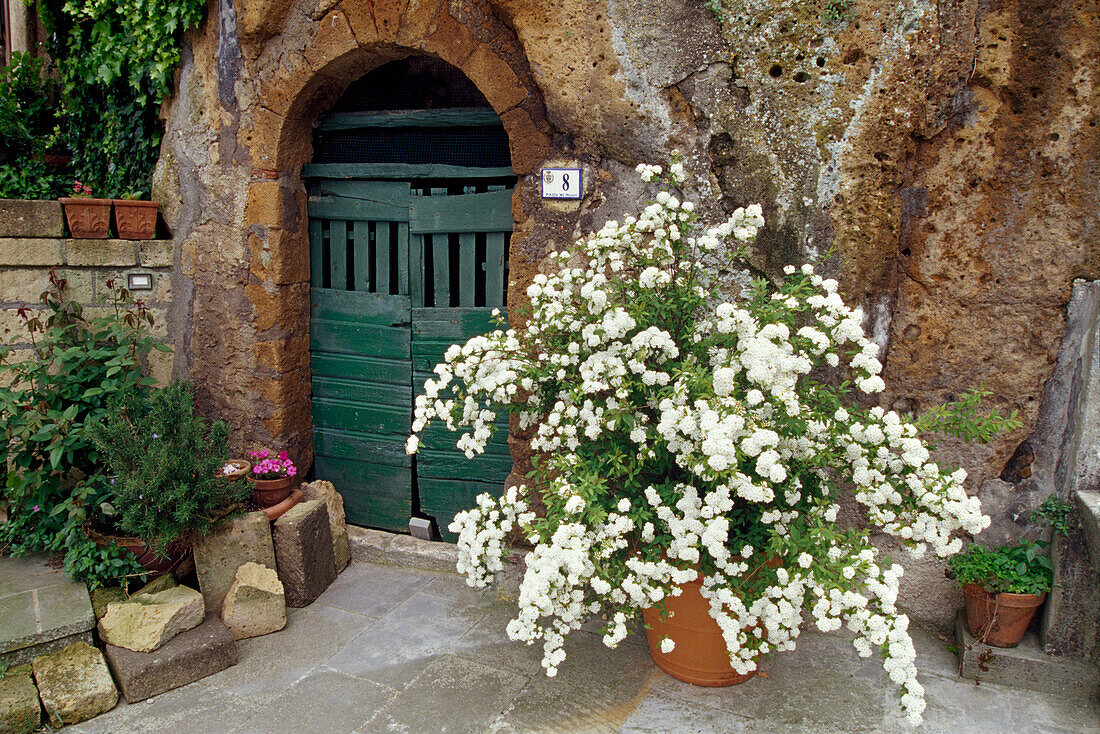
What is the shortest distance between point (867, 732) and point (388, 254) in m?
3.20

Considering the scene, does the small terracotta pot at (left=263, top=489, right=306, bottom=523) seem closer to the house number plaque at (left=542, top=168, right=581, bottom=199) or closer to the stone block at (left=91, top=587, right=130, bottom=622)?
the stone block at (left=91, top=587, right=130, bottom=622)

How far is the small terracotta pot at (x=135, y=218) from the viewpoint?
423cm

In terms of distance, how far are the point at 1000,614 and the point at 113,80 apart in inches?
215

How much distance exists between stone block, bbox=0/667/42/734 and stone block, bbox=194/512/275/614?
29.5 inches

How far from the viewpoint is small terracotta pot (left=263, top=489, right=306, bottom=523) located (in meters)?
3.81

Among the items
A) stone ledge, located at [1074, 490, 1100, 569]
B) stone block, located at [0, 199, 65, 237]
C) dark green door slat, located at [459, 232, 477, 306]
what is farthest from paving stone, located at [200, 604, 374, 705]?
stone ledge, located at [1074, 490, 1100, 569]

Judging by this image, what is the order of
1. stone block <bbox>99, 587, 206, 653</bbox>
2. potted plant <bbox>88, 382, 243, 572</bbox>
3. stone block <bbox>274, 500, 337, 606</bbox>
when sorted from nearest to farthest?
1. stone block <bbox>99, 587, 206, 653</bbox>
2. potted plant <bbox>88, 382, 243, 572</bbox>
3. stone block <bbox>274, 500, 337, 606</bbox>

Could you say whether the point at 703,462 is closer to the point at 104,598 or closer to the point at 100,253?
the point at 104,598

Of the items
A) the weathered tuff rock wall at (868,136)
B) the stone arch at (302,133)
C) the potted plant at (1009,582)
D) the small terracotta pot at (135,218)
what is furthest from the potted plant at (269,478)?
the potted plant at (1009,582)

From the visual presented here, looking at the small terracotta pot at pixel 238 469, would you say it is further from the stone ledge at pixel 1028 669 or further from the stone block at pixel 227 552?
the stone ledge at pixel 1028 669

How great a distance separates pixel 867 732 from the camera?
2699 millimetres

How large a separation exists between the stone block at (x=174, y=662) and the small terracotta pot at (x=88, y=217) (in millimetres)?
2296

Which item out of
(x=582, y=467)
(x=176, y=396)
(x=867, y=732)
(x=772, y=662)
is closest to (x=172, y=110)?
(x=176, y=396)

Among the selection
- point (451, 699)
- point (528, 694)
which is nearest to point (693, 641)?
point (528, 694)
